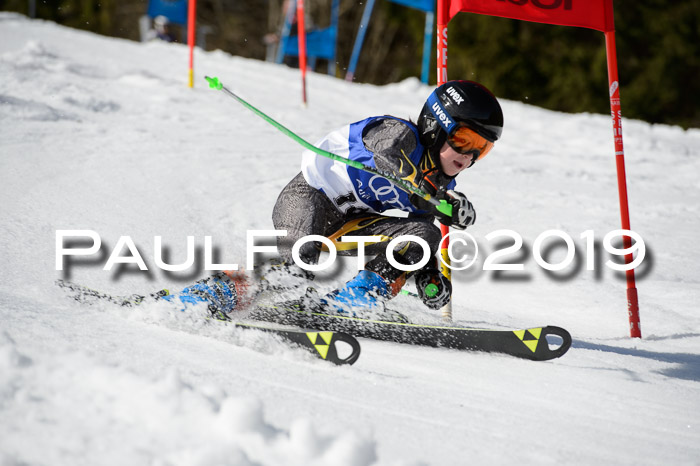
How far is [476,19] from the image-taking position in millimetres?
16953

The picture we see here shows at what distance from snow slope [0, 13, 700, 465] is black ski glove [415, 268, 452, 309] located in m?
0.25

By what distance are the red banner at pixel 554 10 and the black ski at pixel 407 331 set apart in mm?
1716

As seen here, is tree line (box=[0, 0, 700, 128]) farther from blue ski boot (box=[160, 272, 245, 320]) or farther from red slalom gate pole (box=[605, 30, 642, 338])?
blue ski boot (box=[160, 272, 245, 320])

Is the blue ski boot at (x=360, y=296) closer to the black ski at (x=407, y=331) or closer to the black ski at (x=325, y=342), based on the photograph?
the black ski at (x=407, y=331)

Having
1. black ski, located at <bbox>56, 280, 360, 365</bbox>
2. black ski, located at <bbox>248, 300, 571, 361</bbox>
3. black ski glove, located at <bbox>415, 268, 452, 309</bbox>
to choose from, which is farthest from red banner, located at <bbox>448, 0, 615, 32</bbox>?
black ski, located at <bbox>56, 280, 360, 365</bbox>

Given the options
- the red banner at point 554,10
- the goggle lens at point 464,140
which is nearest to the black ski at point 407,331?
the goggle lens at point 464,140

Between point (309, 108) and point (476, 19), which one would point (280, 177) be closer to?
point (309, 108)

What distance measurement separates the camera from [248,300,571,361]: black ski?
2611 millimetres

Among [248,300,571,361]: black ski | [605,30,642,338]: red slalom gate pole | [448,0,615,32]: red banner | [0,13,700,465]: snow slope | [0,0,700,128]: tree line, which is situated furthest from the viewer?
[0,0,700,128]: tree line

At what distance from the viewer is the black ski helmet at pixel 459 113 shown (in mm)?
2801

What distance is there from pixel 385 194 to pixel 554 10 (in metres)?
1.41

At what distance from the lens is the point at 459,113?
9.18 ft

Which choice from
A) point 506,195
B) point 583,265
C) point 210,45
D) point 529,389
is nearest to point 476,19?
point 210,45

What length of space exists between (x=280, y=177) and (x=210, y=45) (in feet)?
60.9
